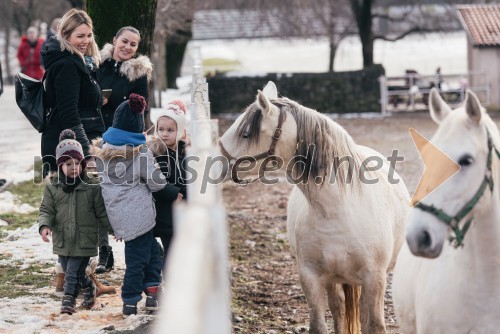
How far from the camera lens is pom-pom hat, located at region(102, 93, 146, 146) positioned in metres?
6.37

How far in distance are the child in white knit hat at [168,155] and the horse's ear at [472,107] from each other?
9.15 feet

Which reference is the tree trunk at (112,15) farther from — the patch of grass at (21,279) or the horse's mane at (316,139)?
the horse's mane at (316,139)

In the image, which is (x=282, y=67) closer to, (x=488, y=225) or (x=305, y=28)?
(x=305, y=28)

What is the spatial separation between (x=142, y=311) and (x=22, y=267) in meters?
1.88

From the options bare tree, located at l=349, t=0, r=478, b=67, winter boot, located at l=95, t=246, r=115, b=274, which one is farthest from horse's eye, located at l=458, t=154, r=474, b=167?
bare tree, located at l=349, t=0, r=478, b=67

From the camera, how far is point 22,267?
8.12 m

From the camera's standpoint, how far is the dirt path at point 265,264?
25.1 feet

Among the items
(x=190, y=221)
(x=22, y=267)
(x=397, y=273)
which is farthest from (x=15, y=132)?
(x=190, y=221)

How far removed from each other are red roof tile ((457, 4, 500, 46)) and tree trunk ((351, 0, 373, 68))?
2988mm

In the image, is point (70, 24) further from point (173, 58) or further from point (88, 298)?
point (173, 58)

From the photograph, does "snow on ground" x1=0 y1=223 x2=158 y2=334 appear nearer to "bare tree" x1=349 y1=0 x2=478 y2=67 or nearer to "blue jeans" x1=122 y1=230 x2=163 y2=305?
"blue jeans" x1=122 y1=230 x2=163 y2=305

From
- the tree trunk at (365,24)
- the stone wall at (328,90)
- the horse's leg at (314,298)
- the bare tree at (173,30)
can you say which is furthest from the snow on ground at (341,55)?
the horse's leg at (314,298)

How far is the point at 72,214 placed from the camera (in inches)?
259

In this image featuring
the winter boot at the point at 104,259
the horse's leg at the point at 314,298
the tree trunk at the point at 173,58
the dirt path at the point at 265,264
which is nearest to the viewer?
the horse's leg at the point at 314,298
